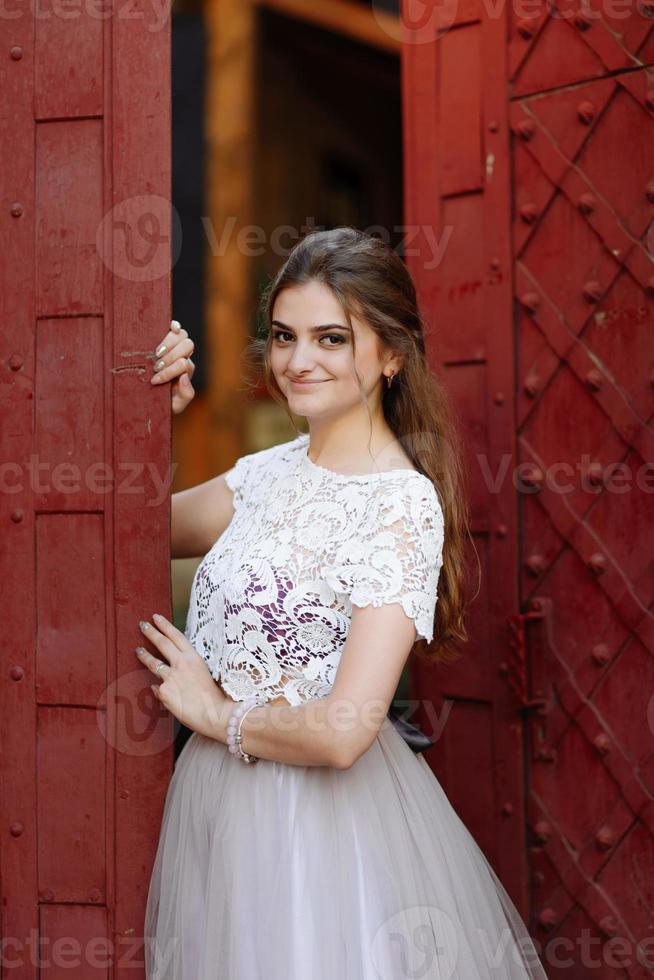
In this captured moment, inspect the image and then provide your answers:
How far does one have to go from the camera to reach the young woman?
6.72 ft

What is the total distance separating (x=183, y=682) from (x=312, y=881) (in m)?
0.48

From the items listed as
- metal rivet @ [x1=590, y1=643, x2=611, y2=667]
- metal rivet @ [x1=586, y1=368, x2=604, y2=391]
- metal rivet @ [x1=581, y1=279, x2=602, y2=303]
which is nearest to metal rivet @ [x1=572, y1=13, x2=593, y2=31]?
metal rivet @ [x1=581, y1=279, x2=602, y2=303]

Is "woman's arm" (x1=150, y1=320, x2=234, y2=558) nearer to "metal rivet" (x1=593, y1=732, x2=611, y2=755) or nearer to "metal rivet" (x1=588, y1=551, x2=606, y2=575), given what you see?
"metal rivet" (x1=588, y1=551, x2=606, y2=575)

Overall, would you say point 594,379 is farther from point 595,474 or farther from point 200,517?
point 200,517

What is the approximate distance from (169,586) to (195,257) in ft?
17.6

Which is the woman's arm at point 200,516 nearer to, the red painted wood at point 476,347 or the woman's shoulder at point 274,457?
the woman's shoulder at point 274,457

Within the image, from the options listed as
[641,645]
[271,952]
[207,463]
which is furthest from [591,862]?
[207,463]

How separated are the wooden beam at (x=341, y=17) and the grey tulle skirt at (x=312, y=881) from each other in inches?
250

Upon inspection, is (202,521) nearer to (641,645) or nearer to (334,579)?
(334,579)

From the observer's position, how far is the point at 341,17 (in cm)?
757

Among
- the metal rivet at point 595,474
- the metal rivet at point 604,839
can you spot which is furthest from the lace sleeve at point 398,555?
the metal rivet at point 604,839

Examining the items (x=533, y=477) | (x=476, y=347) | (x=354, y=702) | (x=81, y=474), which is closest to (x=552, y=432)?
(x=533, y=477)

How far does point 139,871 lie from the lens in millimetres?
2266

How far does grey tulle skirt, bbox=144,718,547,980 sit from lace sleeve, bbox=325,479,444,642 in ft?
1.34
